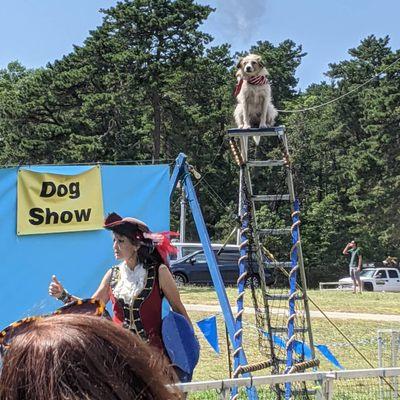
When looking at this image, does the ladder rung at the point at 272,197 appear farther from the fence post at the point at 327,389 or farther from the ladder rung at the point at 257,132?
the fence post at the point at 327,389

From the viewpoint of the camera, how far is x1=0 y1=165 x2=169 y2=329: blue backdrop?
495 cm

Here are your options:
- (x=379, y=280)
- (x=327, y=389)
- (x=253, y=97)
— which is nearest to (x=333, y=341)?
(x=253, y=97)

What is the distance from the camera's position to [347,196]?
43.3 meters

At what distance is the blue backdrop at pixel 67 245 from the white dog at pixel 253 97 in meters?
1.03

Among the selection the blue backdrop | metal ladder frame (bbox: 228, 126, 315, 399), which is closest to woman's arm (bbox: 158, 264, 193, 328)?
the blue backdrop

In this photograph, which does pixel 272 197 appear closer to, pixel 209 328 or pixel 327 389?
pixel 209 328

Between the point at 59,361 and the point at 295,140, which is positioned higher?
the point at 295,140

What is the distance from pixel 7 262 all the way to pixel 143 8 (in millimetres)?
30647

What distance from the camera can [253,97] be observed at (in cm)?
600

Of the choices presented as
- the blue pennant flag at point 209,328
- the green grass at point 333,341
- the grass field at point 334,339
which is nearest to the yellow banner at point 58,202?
the blue pennant flag at point 209,328

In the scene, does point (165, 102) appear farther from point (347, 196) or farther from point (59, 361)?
point (59, 361)

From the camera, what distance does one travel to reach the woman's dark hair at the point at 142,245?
148 inches

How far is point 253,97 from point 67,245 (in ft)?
7.59

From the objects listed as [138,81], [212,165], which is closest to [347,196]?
[212,165]
